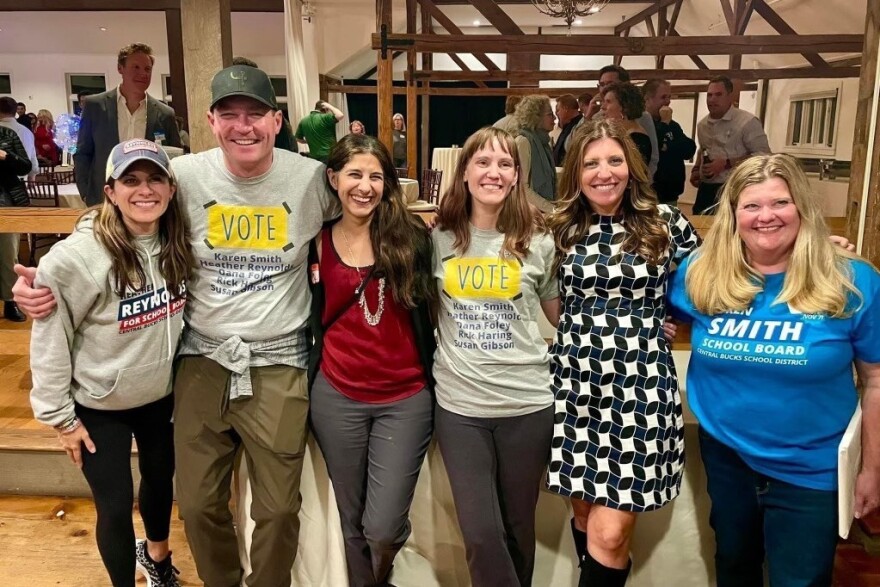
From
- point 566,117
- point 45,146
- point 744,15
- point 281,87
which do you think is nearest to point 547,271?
point 566,117

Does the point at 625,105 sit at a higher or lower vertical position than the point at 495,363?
higher

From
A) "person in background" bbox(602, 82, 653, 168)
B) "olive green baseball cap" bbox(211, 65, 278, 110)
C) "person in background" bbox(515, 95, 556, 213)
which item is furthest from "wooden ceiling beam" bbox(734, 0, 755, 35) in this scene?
"olive green baseball cap" bbox(211, 65, 278, 110)

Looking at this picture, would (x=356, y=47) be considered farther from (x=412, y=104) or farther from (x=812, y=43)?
(x=812, y=43)

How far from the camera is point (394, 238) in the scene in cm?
179

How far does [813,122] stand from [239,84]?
7668 millimetres

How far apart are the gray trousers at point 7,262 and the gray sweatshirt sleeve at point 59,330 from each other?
3195mm

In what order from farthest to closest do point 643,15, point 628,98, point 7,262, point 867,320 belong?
point 643,15
point 7,262
point 628,98
point 867,320

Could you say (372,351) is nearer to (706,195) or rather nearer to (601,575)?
(601,575)

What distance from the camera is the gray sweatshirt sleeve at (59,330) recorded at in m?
1.62

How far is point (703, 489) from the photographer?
2.05m

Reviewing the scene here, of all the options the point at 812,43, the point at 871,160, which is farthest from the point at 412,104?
the point at 871,160

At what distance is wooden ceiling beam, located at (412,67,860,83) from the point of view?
229 inches

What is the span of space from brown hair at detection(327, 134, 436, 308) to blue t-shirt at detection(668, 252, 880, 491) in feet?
2.52

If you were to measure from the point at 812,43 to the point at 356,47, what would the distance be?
734 centimetres
